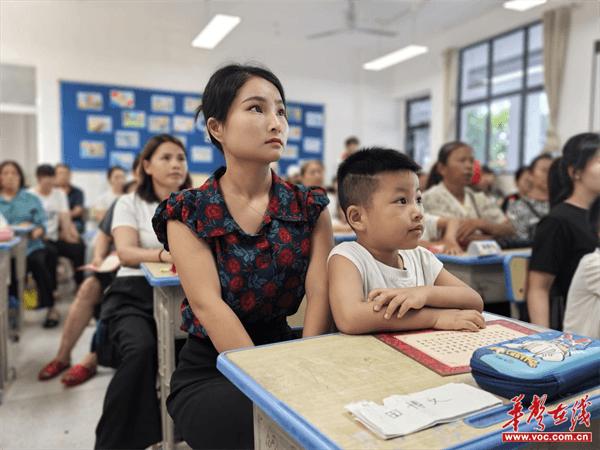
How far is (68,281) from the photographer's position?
5.23 m

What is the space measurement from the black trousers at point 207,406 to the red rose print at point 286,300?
0.19m

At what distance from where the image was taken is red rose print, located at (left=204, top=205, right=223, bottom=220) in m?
1.12

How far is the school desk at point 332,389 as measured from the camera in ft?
1.85

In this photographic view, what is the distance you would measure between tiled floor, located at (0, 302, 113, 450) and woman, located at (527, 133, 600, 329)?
5.90 feet

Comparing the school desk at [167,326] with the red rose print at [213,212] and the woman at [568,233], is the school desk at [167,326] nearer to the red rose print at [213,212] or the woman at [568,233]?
the red rose print at [213,212]

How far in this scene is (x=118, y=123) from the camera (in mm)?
6934

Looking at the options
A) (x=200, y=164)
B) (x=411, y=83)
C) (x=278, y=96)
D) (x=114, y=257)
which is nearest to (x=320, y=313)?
(x=278, y=96)

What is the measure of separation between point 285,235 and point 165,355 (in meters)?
0.78

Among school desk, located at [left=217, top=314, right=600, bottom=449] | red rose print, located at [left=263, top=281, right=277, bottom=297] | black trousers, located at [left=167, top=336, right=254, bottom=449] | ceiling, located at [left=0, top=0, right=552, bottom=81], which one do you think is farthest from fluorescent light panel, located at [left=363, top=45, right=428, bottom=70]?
school desk, located at [left=217, top=314, right=600, bottom=449]

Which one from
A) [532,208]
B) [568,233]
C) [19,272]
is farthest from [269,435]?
[19,272]

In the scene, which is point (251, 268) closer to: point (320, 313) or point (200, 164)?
point (320, 313)

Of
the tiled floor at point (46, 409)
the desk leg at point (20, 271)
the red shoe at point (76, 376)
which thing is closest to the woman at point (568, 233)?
the tiled floor at point (46, 409)

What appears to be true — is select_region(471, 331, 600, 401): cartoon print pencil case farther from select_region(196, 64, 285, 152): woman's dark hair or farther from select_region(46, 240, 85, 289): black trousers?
select_region(46, 240, 85, 289): black trousers

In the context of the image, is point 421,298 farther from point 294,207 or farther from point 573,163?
point 573,163
